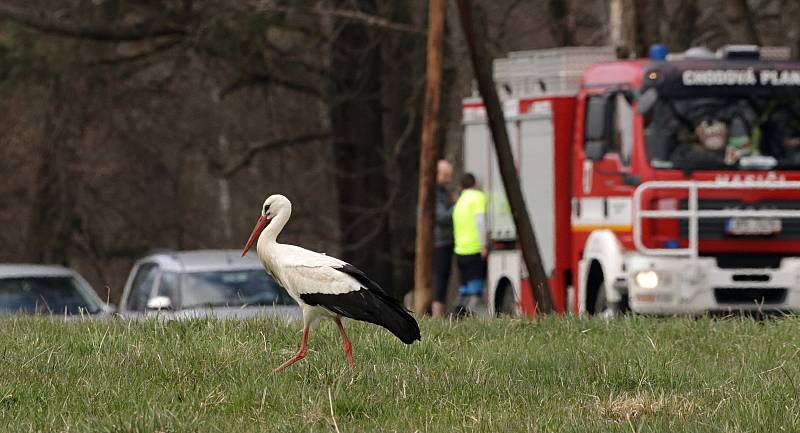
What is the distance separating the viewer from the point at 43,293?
20.2 m

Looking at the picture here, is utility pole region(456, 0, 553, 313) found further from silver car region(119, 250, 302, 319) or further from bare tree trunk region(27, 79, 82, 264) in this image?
bare tree trunk region(27, 79, 82, 264)

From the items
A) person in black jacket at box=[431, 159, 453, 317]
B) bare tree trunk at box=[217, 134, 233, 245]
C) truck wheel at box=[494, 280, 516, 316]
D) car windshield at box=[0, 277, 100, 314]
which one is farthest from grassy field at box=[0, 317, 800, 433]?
bare tree trunk at box=[217, 134, 233, 245]

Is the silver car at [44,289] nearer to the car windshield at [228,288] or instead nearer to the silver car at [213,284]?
the silver car at [213,284]

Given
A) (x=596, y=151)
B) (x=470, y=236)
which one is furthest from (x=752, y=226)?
→ (x=470, y=236)

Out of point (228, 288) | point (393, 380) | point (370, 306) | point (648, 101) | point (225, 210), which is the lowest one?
point (225, 210)

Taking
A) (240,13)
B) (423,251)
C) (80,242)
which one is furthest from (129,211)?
(423,251)

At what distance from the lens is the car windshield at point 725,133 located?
1872 centimetres

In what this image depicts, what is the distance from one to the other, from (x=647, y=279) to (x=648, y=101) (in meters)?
1.83

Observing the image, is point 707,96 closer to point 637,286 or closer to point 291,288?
point 637,286

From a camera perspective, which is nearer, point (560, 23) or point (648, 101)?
point (648, 101)

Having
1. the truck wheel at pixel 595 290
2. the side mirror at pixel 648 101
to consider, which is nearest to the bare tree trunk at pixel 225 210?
the truck wheel at pixel 595 290

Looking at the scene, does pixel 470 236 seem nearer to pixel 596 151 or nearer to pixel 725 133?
pixel 596 151

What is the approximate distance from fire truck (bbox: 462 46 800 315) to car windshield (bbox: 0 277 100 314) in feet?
18.2

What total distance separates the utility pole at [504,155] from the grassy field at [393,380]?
7.03 m
